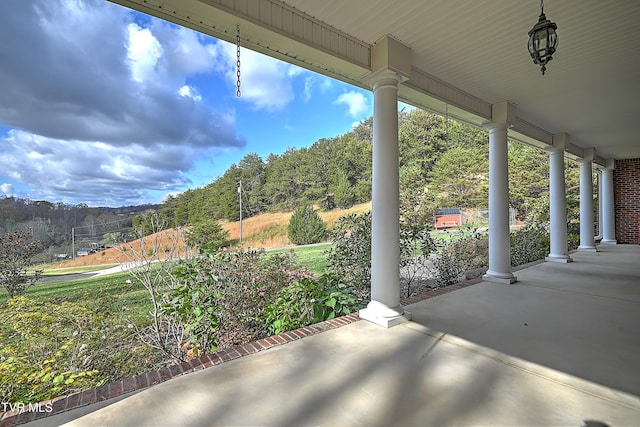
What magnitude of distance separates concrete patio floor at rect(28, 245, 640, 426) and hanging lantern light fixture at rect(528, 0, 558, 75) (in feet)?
7.42

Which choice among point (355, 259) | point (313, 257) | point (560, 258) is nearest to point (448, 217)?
point (560, 258)

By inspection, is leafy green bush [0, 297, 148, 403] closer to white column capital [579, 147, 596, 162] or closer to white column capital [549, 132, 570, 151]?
white column capital [549, 132, 570, 151]

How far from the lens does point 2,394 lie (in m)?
2.10

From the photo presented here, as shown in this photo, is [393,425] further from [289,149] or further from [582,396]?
[289,149]

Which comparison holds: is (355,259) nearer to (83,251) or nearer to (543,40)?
(543,40)

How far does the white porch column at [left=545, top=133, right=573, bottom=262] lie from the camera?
651 cm

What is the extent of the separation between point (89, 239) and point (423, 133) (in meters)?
16.2

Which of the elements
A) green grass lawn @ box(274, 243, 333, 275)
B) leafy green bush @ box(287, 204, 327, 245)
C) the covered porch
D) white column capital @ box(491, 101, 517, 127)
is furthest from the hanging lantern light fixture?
leafy green bush @ box(287, 204, 327, 245)

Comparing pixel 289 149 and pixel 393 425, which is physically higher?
pixel 289 149

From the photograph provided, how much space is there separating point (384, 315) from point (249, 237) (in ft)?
10.0

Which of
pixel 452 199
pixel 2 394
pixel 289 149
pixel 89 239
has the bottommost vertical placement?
pixel 2 394

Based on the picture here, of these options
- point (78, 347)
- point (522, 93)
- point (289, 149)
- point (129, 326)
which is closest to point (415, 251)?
point (522, 93)

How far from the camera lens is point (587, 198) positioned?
7930 millimetres

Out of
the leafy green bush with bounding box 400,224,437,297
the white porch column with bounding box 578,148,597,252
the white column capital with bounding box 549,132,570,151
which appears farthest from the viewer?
the white porch column with bounding box 578,148,597,252
